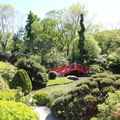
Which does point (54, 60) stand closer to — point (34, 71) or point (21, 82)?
point (34, 71)

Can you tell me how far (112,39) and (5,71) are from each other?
25.5 metres

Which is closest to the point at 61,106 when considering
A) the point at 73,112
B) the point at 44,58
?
the point at 73,112

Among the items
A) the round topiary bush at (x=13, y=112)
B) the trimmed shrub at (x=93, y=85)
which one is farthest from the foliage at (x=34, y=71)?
the round topiary bush at (x=13, y=112)

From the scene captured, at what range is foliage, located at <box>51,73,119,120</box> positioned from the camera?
482 inches

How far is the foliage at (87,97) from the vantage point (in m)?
12.2

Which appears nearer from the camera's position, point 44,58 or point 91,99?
point 91,99

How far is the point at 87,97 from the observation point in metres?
12.2

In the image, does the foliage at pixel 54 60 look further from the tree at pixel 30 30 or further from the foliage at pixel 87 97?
the foliage at pixel 87 97

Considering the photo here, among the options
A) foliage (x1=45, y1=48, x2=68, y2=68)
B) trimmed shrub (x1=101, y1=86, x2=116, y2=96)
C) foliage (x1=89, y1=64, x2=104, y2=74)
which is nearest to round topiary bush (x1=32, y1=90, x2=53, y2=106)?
trimmed shrub (x1=101, y1=86, x2=116, y2=96)

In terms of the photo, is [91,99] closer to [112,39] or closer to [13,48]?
[112,39]

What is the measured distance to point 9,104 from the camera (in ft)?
24.3

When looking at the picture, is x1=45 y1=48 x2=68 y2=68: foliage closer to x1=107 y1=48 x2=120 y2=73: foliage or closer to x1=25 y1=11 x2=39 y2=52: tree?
x1=107 y1=48 x2=120 y2=73: foliage

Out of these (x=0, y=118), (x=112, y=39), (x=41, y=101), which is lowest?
(x=41, y=101)

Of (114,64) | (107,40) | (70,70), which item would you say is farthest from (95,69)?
(107,40)
